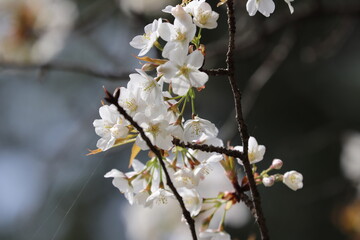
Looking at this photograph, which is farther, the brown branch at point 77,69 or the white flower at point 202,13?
the brown branch at point 77,69

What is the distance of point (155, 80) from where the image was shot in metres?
0.57

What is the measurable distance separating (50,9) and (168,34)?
5.36 ft

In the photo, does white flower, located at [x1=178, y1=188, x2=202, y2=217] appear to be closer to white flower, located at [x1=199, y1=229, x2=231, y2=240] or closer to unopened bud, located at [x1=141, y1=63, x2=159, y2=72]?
white flower, located at [x1=199, y1=229, x2=231, y2=240]

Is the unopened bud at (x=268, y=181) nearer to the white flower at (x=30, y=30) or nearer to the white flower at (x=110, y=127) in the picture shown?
the white flower at (x=110, y=127)

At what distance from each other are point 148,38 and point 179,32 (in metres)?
0.07

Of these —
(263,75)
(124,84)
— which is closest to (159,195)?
(124,84)

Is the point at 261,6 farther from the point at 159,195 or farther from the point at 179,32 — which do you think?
the point at 159,195


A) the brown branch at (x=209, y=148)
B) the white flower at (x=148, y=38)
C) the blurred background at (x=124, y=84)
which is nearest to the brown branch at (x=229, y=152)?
the brown branch at (x=209, y=148)

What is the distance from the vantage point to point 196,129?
598 millimetres

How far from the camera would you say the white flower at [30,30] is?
195cm

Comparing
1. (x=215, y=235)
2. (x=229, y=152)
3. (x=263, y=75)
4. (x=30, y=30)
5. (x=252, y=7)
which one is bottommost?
(x=263, y=75)

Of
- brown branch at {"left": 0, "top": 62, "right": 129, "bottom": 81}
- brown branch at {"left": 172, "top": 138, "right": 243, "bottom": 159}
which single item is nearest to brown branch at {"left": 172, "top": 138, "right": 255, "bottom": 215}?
brown branch at {"left": 172, "top": 138, "right": 243, "bottom": 159}

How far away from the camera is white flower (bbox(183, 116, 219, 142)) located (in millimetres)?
589

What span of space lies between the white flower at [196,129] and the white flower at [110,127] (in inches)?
2.6
